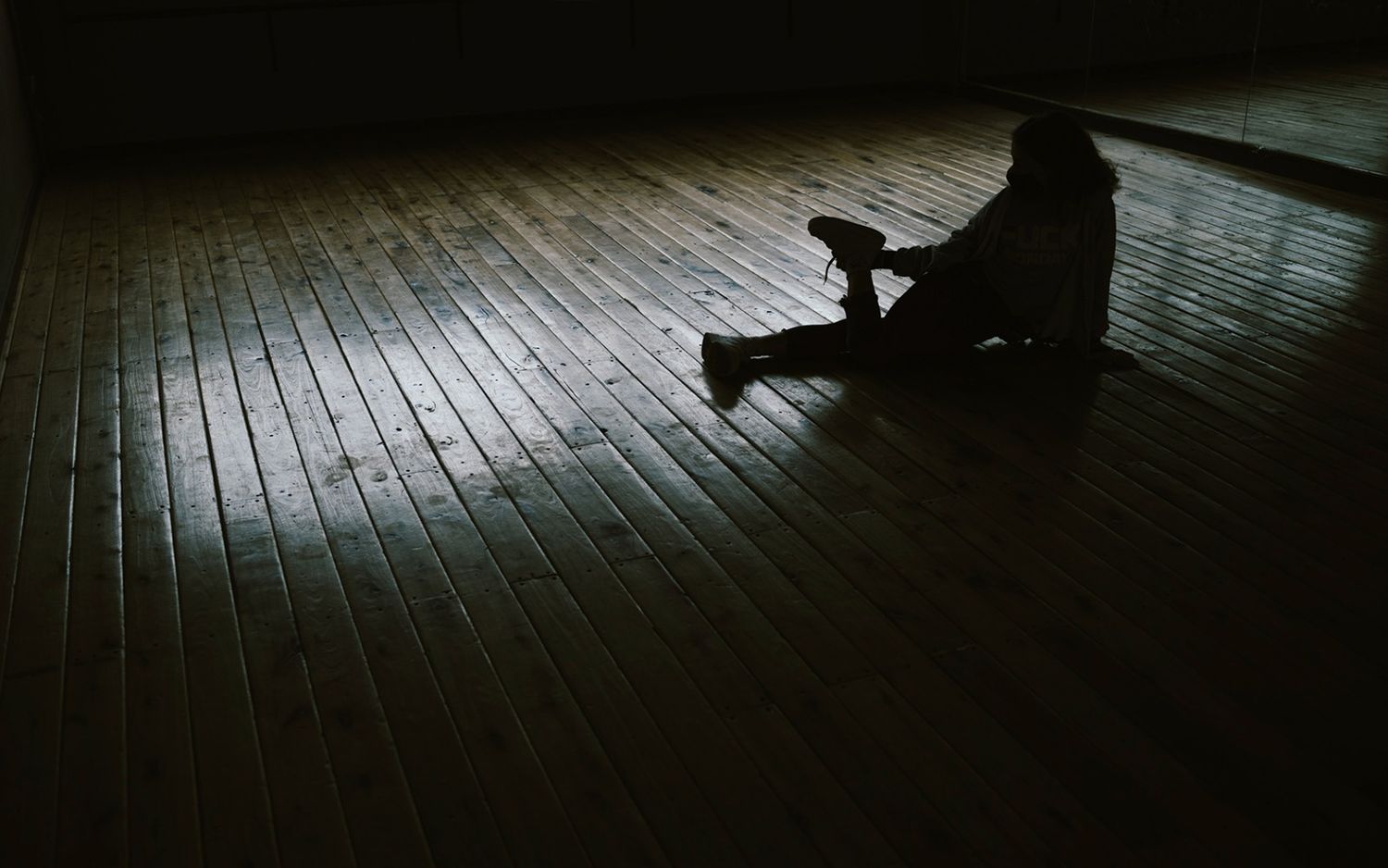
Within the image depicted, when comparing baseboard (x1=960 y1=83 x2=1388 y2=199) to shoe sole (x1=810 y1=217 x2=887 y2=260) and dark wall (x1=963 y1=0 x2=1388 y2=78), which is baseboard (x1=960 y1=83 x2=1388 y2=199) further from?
shoe sole (x1=810 y1=217 x2=887 y2=260)

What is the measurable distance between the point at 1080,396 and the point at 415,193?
3.95m

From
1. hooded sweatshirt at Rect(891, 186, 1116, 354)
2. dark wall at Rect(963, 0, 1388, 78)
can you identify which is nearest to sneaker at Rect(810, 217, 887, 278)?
hooded sweatshirt at Rect(891, 186, 1116, 354)

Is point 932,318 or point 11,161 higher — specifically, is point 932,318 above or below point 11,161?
below

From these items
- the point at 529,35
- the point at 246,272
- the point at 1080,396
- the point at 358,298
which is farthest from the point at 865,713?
the point at 529,35

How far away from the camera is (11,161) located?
5828mm

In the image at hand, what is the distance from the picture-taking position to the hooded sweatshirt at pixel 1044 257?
149 inches

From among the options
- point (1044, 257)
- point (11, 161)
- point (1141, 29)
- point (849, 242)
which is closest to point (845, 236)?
point (849, 242)

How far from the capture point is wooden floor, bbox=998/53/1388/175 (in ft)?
20.3

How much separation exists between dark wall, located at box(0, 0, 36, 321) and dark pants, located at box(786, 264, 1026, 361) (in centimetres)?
307

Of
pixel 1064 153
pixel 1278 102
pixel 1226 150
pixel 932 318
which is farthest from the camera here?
pixel 1226 150

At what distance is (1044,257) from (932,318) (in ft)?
1.29

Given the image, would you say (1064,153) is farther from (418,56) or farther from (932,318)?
(418,56)

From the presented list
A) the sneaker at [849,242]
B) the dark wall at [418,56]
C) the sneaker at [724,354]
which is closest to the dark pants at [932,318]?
the sneaker at [849,242]

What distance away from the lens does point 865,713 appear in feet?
7.54
